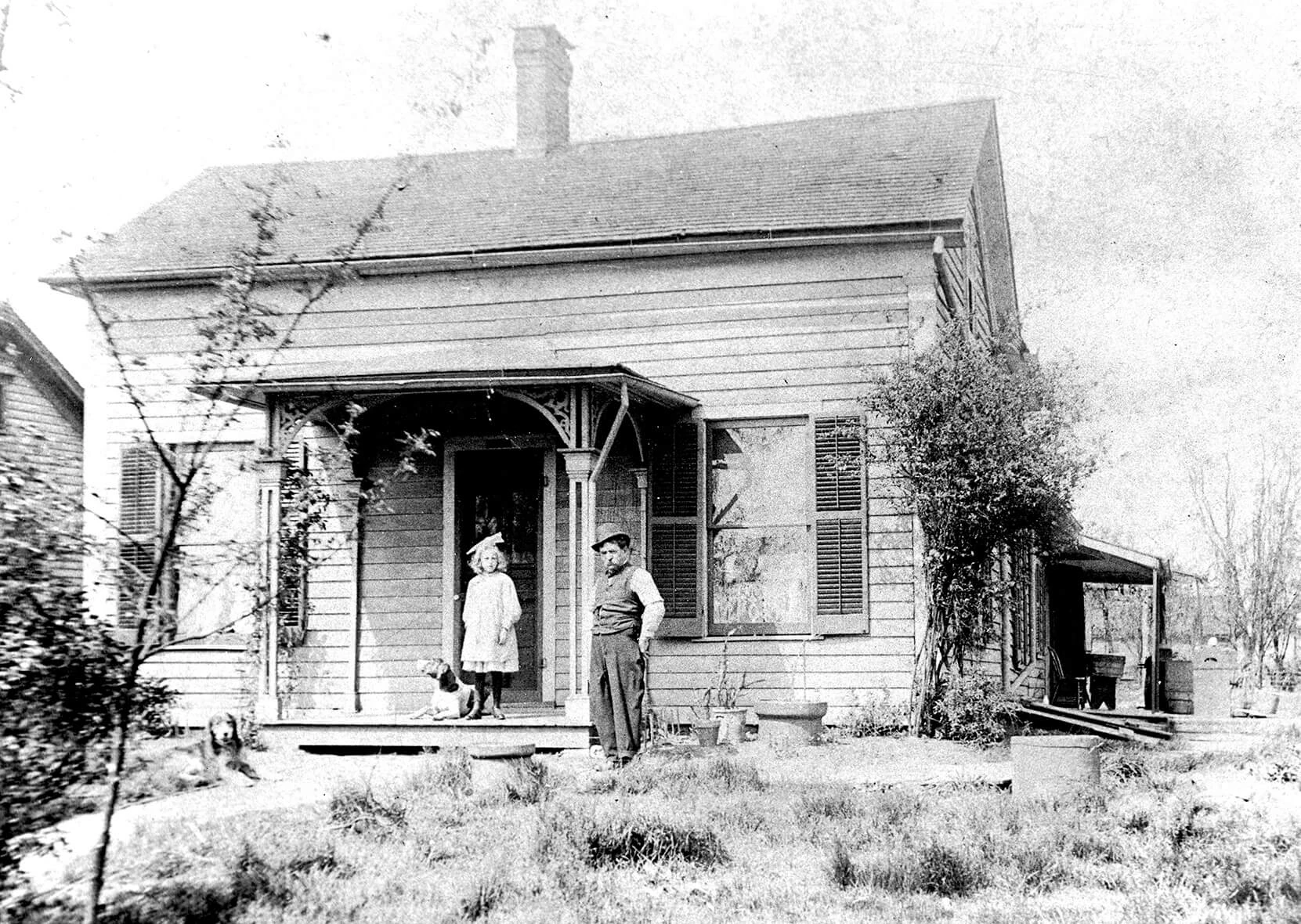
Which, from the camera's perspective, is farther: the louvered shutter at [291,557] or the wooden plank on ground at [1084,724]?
the wooden plank on ground at [1084,724]

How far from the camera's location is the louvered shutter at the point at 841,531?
11609mm

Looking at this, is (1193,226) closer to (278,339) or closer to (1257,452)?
(1257,452)

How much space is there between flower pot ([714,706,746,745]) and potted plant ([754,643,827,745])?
0.29 metres

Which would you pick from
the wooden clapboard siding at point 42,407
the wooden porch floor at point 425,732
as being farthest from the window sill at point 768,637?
the wooden clapboard siding at point 42,407

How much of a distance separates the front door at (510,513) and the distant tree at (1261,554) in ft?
55.3

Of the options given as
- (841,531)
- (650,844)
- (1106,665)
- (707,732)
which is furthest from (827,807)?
(1106,665)

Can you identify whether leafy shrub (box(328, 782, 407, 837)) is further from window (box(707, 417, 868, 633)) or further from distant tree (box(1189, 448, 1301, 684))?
distant tree (box(1189, 448, 1301, 684))

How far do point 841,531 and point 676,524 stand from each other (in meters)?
1.52

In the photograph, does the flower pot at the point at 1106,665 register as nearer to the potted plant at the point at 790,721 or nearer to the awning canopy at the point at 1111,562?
the awning canopy at the point at 1111,562

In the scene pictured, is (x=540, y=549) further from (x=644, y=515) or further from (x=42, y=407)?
(x=42, y=407)

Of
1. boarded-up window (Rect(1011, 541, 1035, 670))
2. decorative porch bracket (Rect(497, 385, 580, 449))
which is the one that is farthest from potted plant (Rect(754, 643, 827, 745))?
decorative porch bracket (Rect(497, 385, 580, 449))

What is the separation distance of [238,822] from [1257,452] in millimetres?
23552

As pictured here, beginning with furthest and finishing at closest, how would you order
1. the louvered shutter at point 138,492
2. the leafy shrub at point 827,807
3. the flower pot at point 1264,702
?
1. the flower pot at point 1264,702
2. the louvered shutter at point 138,492
3. the leafy shrub at point 827,807

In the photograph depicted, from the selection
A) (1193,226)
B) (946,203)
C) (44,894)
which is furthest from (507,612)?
(1193,226)
